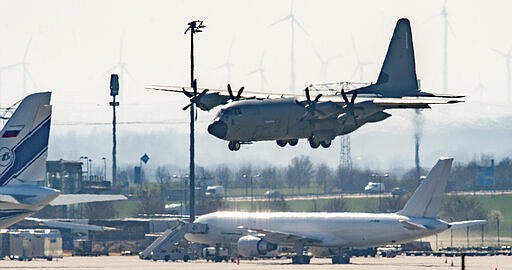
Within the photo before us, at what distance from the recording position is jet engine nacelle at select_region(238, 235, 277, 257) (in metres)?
156

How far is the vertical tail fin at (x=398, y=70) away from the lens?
129m

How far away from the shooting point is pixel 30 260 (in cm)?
16300

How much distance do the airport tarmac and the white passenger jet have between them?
7.39ft

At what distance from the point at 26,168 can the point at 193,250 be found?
7468 cm

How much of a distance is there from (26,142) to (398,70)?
143ft

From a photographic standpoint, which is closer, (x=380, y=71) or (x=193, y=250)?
(x=380, y=71)

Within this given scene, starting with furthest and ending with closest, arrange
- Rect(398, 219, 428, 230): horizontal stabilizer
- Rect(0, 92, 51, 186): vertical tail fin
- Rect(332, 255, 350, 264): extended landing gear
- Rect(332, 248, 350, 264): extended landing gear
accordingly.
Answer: Rect(332, 248, 350, 264): extended landing gear → Rect(332, 255, 350, 264): extended landing gear → Rect(398, 219, 428, 230): horizontal stabilizer → Rect(0, 92, 51, 186): vertical tail fin

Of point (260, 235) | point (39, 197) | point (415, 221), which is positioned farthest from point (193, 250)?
point (39, 197)

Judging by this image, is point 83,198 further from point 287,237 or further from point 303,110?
point 287,237

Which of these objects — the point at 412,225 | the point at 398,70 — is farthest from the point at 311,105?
the point at 412,225

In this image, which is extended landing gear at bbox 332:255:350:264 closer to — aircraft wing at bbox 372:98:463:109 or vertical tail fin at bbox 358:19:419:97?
vertical tail fin at bbox 358:19:419:97

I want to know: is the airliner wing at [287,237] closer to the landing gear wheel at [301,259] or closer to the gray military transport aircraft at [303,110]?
the landing gear wheel at [301,259]

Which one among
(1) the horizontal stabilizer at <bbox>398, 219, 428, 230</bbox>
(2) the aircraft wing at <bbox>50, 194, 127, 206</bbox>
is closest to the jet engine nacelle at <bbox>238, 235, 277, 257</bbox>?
(1) the horizontal stabilizer at <bbox>398, 219, 428, 230</bbox>

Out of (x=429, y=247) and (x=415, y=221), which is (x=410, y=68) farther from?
(x=429, y=247)
